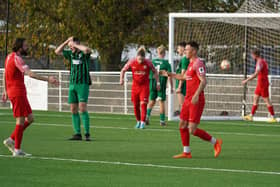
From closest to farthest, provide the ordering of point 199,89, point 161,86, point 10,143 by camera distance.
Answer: point 199,89
point 10,143
point 161,86

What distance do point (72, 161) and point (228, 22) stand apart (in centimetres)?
1280

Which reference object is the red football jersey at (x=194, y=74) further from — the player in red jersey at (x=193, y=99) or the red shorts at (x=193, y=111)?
the red shorts at (x=193, y=111)

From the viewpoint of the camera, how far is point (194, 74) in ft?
47.6

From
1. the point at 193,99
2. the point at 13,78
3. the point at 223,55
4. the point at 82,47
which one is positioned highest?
the point at 82,47

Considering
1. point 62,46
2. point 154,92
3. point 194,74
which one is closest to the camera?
point 194,74

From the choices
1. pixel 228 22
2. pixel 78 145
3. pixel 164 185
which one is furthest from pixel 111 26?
pixel 164 185

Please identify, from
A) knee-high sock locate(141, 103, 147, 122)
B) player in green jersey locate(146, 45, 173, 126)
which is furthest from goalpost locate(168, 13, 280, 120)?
knee-high sock locate(141, 103, 147, 122)

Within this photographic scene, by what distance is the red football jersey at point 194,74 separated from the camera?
14375mm

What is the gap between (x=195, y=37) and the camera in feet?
91.4

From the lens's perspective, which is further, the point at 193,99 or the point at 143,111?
the point at 143,111

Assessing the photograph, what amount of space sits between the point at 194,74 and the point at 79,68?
12.8 feet

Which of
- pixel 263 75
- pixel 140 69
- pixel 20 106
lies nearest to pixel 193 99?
pixel 20 106

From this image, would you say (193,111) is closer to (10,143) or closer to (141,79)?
(10,143)

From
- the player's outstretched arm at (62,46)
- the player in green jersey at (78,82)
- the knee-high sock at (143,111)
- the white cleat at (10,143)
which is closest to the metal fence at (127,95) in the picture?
the knee-high sock at (143,111)
